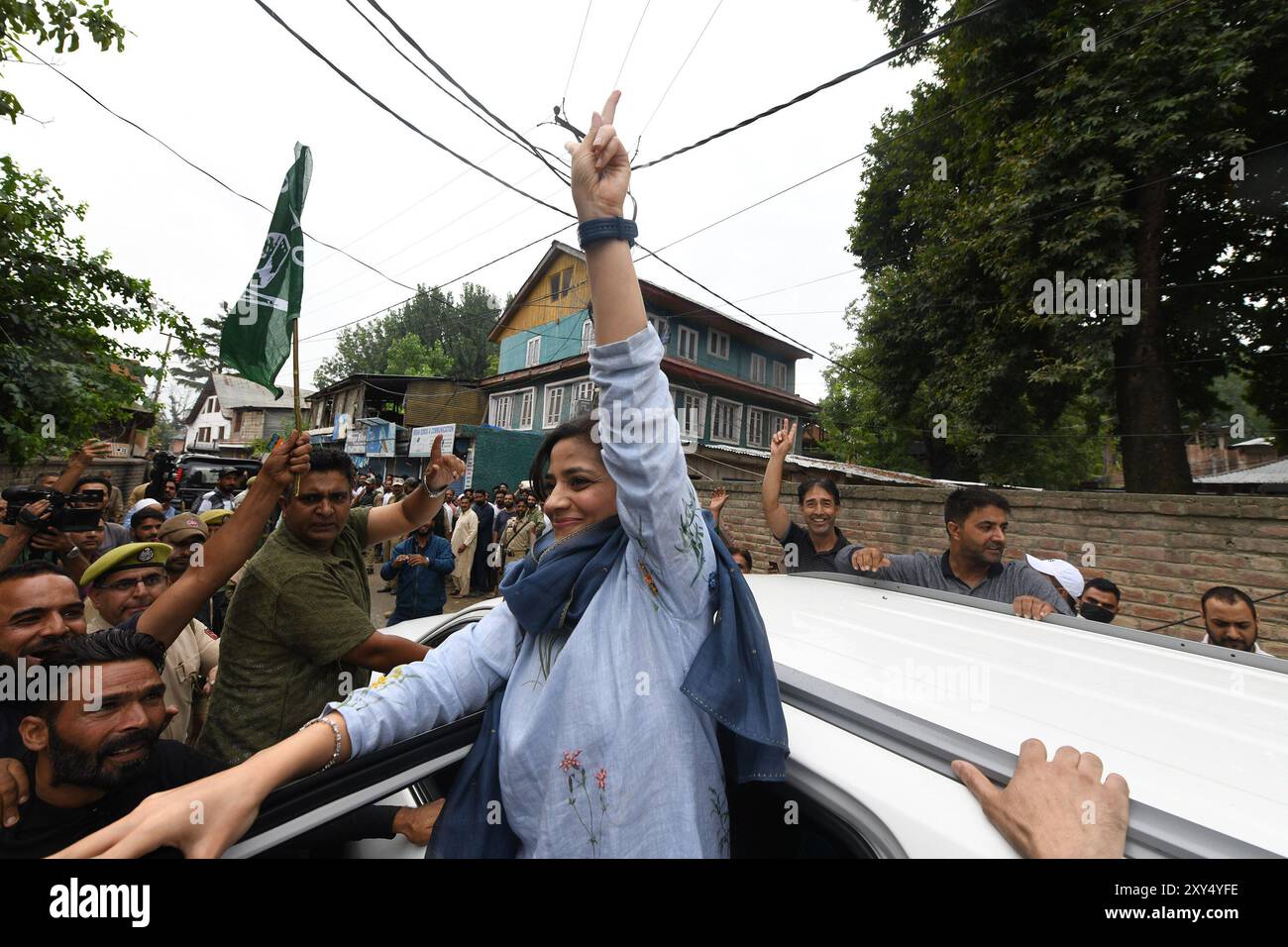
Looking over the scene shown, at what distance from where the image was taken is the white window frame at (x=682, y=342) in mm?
23234

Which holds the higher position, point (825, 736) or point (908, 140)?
point (908, 140)

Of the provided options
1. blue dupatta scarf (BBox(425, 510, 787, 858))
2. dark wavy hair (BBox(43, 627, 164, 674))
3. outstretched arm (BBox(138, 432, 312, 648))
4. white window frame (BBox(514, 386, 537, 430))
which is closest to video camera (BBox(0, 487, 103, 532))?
outstretched arm (BBox(138, 432, 312, 648))

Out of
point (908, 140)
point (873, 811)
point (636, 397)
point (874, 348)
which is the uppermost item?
point (908, 140)

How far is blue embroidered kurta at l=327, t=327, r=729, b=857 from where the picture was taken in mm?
1080

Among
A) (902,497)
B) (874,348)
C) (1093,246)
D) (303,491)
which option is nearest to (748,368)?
(874,348)

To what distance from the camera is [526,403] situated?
24984 mm

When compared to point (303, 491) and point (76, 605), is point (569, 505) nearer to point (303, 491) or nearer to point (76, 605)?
point (303, 491)

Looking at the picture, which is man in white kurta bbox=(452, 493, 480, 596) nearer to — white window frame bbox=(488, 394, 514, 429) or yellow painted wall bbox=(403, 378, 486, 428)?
white window frame bbox=(488, 394, 514, 429)

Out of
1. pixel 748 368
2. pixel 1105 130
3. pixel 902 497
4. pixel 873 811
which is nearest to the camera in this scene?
pixel 873 811

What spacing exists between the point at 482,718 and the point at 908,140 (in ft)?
54.3

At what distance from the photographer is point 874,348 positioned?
14.7 meters

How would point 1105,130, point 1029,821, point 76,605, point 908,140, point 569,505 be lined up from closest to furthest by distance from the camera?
point 1029,821 < point 569,505 < point 76,605 < point 1105,130 < point 908,140

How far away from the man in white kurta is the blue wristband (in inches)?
357

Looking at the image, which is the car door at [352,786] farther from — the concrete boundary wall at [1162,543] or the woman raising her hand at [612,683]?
the concrete boundary wall at [1162,543]
